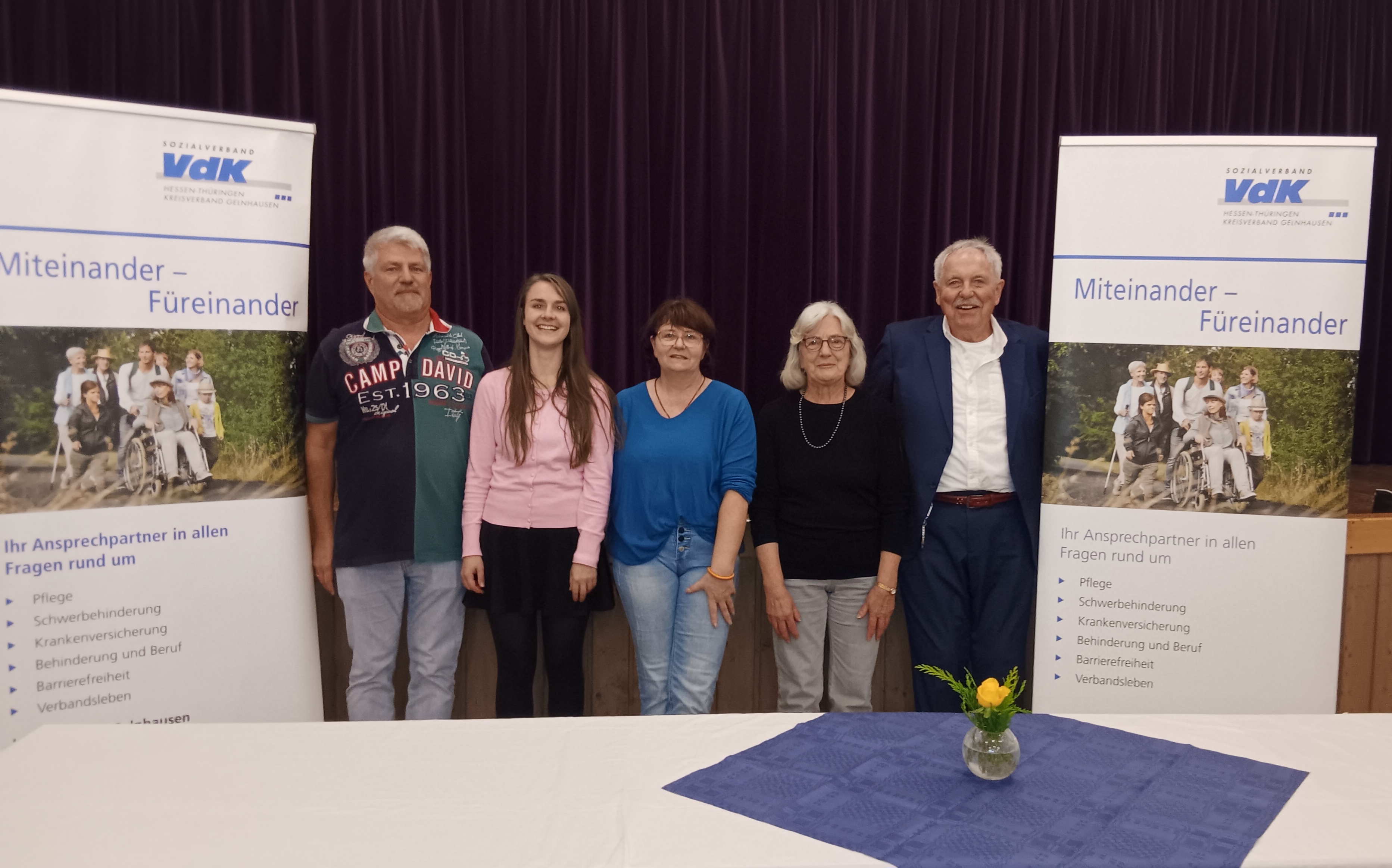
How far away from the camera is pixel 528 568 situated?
2.31m

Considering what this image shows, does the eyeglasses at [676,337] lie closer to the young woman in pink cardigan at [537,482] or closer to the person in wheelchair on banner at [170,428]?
the young woman in pink cardigan at [537,482]

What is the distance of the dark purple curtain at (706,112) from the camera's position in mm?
3850

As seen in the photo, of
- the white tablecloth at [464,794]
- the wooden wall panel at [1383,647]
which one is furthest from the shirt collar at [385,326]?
the wooden wall panel at [1383,647]

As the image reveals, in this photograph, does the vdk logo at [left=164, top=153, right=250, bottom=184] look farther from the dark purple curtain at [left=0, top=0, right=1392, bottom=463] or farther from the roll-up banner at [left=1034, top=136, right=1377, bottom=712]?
the roll-up banner at [left=1034, top=136, right=1377, bottom=712]

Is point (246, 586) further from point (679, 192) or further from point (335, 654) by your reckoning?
point (679, 192)

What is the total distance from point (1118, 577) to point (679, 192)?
2.55 m

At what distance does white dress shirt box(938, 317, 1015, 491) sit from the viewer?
237 cm

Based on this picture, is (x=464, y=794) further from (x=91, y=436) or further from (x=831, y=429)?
(x=91, y=436)

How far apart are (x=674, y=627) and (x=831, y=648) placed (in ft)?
1.48

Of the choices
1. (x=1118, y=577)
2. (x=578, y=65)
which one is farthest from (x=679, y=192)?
(x=1118, y=577)

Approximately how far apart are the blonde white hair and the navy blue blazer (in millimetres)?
100

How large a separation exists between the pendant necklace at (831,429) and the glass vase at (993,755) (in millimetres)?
1094

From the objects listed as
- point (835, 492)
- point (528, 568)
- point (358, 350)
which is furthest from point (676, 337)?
point (358, 350)

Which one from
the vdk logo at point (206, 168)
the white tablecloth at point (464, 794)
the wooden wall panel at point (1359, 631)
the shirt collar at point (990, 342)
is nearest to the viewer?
the white tablecloth at point (464, 794)
